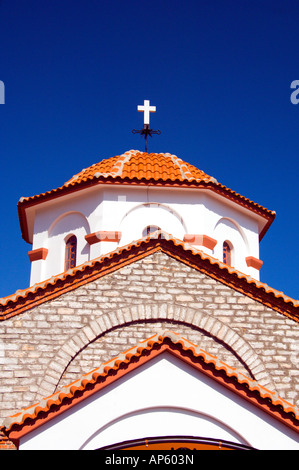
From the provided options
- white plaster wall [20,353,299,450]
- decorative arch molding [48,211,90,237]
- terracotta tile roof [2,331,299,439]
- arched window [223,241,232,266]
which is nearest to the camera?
terracotta tile roof [2,331,299,439]

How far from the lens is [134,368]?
8508mm

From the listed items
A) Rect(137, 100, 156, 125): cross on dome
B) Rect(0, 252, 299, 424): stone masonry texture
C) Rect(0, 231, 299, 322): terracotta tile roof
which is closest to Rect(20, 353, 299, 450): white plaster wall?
Rect(0, 252, 299, 424): stone masonry texture

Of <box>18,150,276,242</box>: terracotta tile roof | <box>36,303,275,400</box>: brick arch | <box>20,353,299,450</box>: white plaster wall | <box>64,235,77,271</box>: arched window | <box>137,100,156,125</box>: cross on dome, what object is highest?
<box>137,100,156,125</box>: cross on dome

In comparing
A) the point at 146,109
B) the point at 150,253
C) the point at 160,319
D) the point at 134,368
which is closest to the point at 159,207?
the point at 150,253

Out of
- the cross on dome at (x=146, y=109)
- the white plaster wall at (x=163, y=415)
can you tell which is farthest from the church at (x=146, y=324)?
the cross on dome at (x=146, y=109)

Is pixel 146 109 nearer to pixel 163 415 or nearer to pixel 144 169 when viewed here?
pixel 144 169

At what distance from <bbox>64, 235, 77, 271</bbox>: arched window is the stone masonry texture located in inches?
151

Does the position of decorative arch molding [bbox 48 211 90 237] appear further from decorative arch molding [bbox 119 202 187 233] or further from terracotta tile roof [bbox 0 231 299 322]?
terracotta tile roof [bbox 0 231 299 322]

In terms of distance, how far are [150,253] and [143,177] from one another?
3.60m

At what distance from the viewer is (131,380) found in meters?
8.52

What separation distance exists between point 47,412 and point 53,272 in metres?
7.09

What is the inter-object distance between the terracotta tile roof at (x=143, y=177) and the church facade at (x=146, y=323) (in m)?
0.04

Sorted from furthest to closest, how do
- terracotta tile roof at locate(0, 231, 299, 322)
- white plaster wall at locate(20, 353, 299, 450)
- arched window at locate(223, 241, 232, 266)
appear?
arched window at locate(223, 241, 232, 266) < terracotta tile roof at locate(0, 231, 299, 322) < white plaster wall at locate(20, 353, 299, 450)

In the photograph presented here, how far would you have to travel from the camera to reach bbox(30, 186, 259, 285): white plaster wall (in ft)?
47.7
